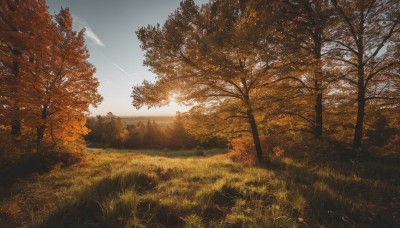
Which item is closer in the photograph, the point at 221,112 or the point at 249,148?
the point at 221,112

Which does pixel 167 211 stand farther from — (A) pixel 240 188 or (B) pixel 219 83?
(B) pixel 219 83

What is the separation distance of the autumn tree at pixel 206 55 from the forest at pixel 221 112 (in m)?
0.05

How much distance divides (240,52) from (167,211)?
6290 millimetres

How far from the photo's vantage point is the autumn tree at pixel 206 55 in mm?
7605

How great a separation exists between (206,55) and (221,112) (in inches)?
145

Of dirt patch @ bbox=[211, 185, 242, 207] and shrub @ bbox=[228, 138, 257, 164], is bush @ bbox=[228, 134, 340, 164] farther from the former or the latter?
dirt patch @ bbox=[211, 185, 242, 207]

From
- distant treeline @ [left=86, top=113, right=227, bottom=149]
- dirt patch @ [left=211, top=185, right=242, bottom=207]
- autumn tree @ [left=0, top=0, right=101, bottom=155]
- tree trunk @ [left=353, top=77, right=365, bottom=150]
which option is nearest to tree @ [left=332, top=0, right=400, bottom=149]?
tree trunk @ [left=353, top=77, right=365, bottom=150]

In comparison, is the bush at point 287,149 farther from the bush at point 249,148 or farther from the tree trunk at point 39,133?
the tree trunk at point 39,133

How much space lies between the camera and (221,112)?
1070 centimetres

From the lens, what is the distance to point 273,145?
1405 cm

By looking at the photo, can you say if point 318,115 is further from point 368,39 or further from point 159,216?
point 159,216

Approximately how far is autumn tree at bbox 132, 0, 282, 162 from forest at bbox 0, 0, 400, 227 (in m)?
0.05

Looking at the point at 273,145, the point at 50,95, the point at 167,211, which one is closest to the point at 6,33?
the point at 50,95

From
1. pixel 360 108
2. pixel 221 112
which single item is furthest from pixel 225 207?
pixel 360 108
